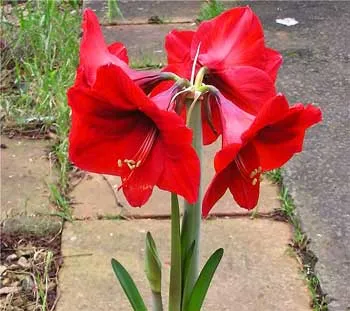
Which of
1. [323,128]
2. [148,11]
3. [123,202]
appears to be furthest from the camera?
[148,11]

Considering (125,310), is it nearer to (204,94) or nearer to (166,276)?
(166,276)

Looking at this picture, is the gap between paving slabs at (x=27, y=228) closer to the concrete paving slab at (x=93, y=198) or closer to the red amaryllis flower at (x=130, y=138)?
the concrete paving slab at (x=93, y=198)

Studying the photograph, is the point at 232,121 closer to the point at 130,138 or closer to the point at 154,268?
the point at 130,138

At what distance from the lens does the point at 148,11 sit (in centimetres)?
490

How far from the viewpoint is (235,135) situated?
5.05 ft

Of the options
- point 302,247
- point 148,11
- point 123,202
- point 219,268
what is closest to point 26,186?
point 123,202

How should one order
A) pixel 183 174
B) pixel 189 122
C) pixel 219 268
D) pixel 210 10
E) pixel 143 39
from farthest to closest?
pixel 210 10 < pixel 143 39 < pixel 219 268 < pixel 189 122 < pixel 183 174

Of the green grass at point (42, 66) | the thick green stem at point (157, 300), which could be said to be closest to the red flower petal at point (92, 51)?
the thick green stem at point (157, 300)

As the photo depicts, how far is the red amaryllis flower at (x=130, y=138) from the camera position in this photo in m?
1.47

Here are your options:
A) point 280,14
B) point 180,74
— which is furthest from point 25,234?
point 280,14

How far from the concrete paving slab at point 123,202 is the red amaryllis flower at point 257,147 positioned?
1.40 meters

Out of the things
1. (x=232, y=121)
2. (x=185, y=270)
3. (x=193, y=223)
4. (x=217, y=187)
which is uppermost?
(x=232, y=121)

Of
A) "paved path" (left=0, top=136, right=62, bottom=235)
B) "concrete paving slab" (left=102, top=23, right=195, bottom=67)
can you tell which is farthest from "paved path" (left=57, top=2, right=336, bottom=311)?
"concrete paving slab" (left=102, top=23, right=195, bottom=67)

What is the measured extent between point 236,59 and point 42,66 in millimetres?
2523
